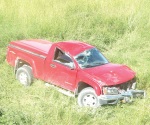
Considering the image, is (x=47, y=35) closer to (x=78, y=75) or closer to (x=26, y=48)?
(x=26, y=48)

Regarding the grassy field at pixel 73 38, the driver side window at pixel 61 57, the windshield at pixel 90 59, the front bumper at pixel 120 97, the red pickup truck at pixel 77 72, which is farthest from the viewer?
the driver side window at pixel 61 57

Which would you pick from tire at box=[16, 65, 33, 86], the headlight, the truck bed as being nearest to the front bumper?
the headlight

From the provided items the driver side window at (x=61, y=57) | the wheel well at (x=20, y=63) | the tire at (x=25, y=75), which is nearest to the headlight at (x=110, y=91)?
the driver side window at (x=61, y=57)

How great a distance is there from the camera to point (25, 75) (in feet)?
31.4

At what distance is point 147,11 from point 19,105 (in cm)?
765

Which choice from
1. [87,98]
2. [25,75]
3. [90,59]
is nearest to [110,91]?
[87,98]

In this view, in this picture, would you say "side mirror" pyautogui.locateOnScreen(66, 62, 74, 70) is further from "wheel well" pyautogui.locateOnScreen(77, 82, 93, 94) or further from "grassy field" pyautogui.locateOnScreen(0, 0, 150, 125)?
"grassy field" pyautogui.locateOnScreen(0, 0, 150, 125)

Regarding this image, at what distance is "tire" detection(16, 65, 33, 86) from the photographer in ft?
31.2

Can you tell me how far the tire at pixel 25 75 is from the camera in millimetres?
9496

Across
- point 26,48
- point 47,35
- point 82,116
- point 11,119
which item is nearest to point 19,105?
point 11,119

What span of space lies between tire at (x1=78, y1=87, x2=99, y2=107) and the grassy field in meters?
0.19

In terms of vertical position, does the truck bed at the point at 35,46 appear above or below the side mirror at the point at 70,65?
above

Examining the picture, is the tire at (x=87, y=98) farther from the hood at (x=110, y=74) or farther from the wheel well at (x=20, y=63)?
the wheel well at (x=20, y=63)

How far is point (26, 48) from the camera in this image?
9.62m
